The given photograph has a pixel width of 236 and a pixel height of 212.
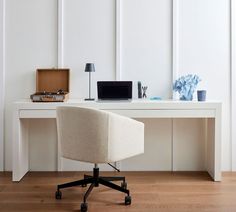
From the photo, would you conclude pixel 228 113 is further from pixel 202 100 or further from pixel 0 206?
pixel 0 206

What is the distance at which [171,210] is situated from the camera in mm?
2713

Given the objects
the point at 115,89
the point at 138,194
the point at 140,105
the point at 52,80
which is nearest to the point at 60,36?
the point at 52,80

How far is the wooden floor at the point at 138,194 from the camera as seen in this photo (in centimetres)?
279

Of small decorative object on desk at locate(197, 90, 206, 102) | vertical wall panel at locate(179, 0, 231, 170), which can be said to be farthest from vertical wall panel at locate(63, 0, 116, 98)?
small decorative object on desk at locate(197, 90, 206, 102)

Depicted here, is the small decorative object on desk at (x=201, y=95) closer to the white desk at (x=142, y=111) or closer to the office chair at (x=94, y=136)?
the white desk at (x=142, y=111)

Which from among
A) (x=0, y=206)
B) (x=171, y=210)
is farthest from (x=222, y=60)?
(x=0, y=206)

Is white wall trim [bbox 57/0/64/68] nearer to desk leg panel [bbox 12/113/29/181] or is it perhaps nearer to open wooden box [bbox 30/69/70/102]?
open wooden box [bbox 30/69/70/102]

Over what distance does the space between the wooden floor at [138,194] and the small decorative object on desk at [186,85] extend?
33.2 inches

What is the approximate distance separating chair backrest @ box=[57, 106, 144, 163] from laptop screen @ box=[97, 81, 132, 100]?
819 millimetres

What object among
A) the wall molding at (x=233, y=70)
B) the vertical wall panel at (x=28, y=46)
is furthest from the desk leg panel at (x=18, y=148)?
the wall molding at (x=233, y=70)

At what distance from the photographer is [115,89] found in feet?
12.2

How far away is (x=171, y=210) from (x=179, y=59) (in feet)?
6.01

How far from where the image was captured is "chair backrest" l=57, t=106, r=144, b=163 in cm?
279

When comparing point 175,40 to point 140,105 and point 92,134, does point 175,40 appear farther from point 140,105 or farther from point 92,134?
point 92,134
